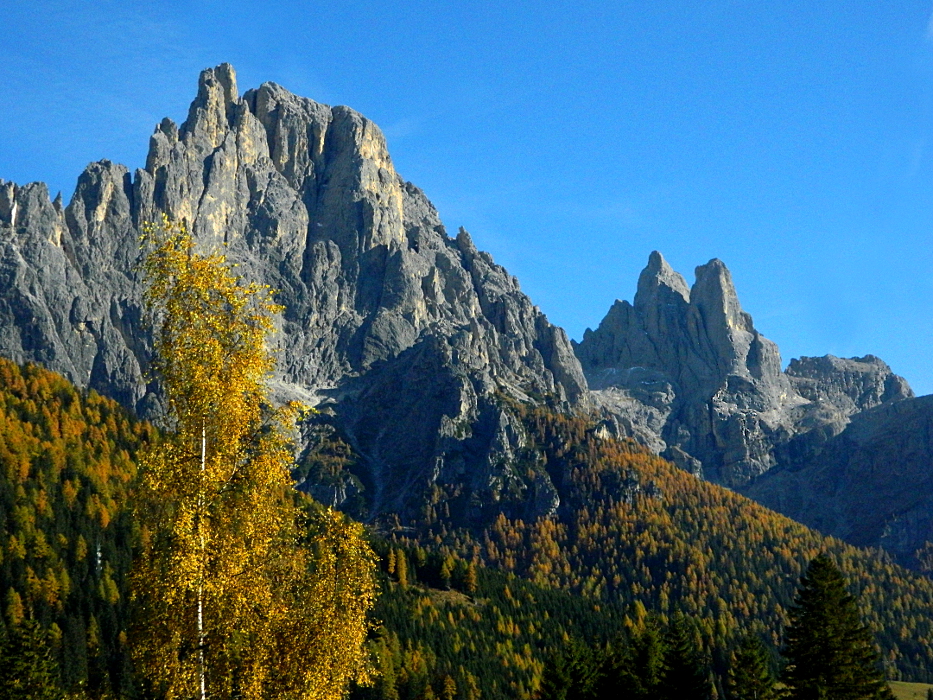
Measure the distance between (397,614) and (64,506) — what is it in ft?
196

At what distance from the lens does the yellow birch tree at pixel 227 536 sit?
21.2 meters

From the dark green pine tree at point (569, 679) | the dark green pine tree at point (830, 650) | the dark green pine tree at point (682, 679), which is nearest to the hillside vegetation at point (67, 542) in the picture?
the dark green pine tree at point (569, 679)

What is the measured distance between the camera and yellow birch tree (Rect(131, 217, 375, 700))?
21.2m

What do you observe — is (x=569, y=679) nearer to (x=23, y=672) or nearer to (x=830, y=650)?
(x=830, y=650)

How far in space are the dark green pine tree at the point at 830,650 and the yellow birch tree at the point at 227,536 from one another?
154 ft

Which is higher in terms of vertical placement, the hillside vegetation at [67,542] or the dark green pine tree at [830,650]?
the hillside vegetation at [67,542]

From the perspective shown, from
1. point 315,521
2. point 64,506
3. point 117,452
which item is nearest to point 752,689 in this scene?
point 315,521

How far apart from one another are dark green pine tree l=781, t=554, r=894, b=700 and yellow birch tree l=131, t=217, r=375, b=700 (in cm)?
4686

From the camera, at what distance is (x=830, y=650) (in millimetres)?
62312

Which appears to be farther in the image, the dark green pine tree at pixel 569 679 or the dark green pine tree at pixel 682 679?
the dark green pine tree at pixel 569 679

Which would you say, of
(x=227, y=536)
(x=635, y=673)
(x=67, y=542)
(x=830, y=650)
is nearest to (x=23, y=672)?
(x=635, y=673)

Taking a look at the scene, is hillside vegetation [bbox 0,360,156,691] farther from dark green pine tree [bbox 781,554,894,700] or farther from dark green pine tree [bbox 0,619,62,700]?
dark green pine tree [bbox 781,554,894,700]

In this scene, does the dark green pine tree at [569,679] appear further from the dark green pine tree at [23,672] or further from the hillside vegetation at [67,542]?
the hillside vegetation at [67,542]

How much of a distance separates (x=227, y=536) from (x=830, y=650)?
51798mm
